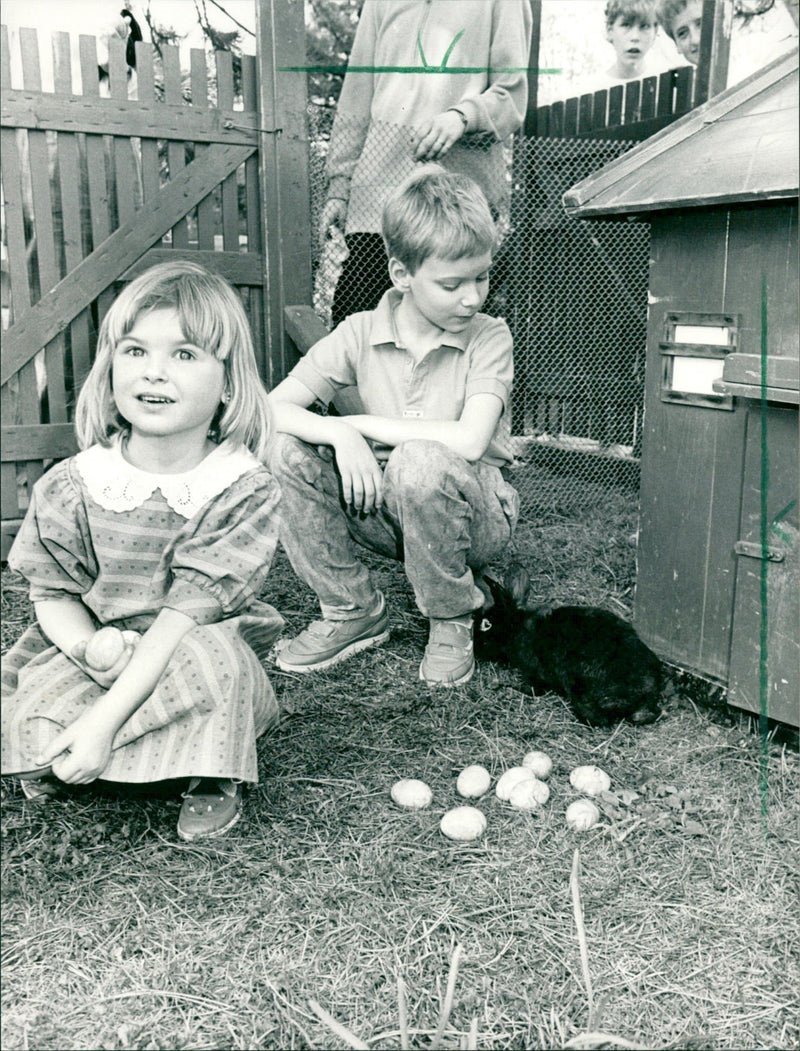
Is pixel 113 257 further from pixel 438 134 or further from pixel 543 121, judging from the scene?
pixel 543 121

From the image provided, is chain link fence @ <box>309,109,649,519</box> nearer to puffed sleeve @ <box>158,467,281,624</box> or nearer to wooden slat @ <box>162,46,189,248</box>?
wooden slat @ <box>162,46,189,248</box>

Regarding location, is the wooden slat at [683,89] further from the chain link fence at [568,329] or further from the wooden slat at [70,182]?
the wooden slat at [70,182]

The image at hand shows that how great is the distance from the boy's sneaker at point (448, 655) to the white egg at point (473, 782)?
569 millimetres

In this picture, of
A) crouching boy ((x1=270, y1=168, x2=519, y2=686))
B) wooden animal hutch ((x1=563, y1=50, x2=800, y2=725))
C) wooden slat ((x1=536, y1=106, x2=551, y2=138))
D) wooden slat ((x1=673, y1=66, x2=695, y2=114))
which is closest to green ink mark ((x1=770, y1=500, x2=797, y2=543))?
wooden animal hutch ((x1=563, y1=50, x2=800, y2=725))

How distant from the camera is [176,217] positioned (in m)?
2.79

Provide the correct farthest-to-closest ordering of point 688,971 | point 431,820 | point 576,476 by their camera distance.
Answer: point 576,476 → point 431,820 → point 688,971

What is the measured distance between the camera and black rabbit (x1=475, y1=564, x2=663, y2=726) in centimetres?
249

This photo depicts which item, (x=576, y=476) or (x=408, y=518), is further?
(x=576, y=476)

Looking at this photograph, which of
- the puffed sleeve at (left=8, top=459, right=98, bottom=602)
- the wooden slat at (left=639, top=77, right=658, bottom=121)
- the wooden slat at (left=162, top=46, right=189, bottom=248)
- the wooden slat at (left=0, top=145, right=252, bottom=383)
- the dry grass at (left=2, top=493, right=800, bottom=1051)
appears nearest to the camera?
the dry grass at (left=2, top=493, right=800, bottom=1051)

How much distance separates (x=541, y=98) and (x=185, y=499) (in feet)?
18.1

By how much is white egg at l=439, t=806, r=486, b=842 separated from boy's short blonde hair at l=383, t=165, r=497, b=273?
1383 millimetres

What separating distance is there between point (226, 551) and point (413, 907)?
71cm

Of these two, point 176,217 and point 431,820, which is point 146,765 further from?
point 176,217

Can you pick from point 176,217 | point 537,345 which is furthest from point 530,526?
point 176,217
